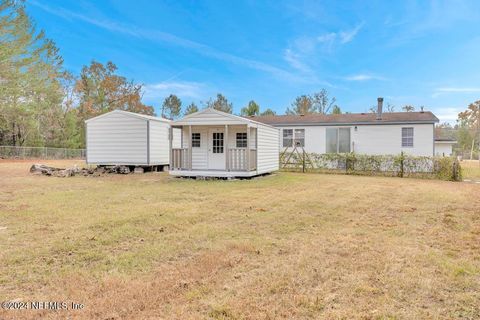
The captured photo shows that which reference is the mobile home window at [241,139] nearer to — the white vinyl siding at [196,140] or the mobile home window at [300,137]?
the white vinyl siding at [196,140]

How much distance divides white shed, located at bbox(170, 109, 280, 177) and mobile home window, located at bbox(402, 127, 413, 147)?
25.1ft

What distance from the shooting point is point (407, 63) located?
19797 mm

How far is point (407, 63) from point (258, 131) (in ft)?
37.9

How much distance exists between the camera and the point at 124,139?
15.8 meters

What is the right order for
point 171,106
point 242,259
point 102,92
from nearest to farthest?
point 242,259, point 102,92, point 171,106

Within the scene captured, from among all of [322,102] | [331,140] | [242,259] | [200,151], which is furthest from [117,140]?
[322,102]

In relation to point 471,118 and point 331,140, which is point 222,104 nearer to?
point 331,140

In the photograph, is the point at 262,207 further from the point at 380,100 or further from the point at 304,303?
the point at 380,100

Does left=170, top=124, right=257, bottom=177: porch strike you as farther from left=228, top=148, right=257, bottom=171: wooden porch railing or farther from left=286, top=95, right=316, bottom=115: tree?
left=286, top=95, right=316, bottom=115: tree

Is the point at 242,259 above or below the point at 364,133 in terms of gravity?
below

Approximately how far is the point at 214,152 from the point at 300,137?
23.7ft

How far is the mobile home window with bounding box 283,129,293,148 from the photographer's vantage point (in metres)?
20.1

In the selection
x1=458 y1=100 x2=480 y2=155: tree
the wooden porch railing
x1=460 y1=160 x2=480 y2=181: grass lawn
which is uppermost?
x1=458 y1=100 x2=480 y2=155: tree

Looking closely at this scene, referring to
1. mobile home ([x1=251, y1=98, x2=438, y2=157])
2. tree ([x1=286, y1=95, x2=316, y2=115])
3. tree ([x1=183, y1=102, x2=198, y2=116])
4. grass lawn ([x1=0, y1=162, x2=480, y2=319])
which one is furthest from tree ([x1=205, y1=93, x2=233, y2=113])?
grass lawn ([x1=0, y1=162, x2=480, y2=319])
